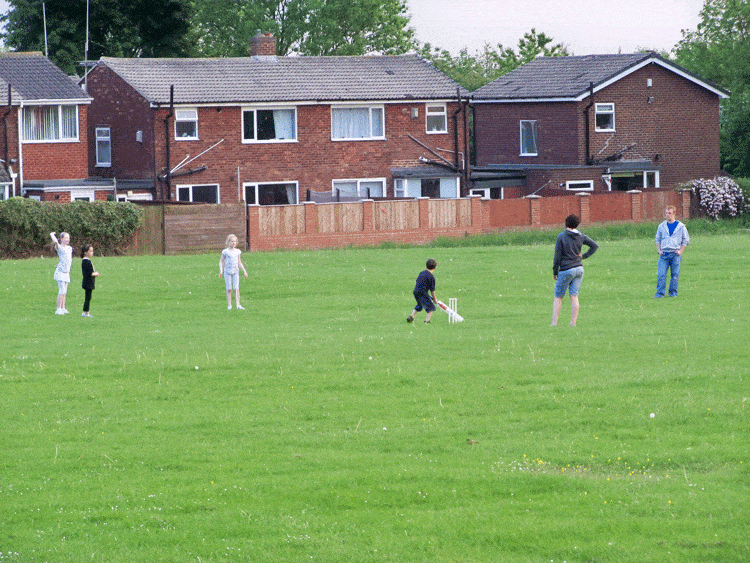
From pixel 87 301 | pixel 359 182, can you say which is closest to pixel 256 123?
pixel 359 182

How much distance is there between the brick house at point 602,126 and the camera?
50.7 meters

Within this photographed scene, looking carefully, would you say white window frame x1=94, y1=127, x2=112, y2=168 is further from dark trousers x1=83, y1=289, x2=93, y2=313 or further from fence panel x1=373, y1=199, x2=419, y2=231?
dark trousers x1=83, y1=289, x2=93, y2=313

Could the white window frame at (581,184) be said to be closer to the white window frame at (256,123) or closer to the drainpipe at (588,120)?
the drainpipe at (588,120)

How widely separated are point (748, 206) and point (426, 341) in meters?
33.8

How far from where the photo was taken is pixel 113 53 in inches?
2562

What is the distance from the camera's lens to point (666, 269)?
879 inches

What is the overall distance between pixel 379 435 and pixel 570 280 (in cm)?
724

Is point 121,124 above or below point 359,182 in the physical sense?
above

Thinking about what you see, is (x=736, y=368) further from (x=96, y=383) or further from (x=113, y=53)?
(x=113, y=53)

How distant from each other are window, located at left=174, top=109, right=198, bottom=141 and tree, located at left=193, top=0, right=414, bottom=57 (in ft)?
93.3

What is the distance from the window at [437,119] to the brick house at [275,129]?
5cm

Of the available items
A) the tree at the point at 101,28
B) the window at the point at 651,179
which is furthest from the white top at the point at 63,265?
the tree at the point at 101,28

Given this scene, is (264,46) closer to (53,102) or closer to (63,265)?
(53,102)

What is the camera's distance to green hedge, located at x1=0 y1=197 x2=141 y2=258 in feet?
112
